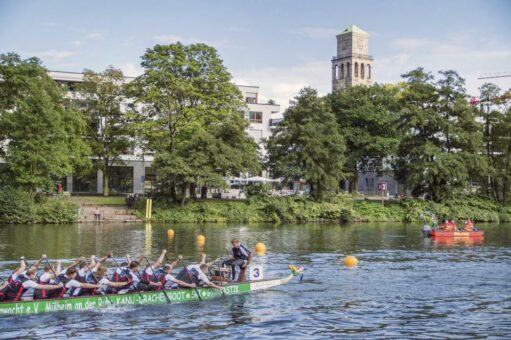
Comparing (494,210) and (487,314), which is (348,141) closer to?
(494,210)

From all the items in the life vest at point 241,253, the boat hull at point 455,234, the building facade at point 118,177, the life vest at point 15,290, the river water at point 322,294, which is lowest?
the river water at point 322,294

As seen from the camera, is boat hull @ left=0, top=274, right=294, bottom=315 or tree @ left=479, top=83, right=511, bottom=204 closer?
boat hull @ left=0, top=274, right=294, bottom=315

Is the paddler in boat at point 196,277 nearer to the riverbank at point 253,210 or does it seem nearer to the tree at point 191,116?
the riverbank at point 253,210

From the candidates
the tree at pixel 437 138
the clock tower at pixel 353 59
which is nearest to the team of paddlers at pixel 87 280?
the tree at pixel 437 138

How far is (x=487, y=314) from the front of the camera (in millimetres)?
23266

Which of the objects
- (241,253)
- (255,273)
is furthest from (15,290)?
(255,273)

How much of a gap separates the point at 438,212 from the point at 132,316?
56.3 m

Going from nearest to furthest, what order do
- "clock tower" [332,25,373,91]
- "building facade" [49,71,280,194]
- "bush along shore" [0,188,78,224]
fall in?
"bush along shore" [0,188,78,224] < "building facade" [49,71,280,194] < "clock tower" [332,25,373,91]

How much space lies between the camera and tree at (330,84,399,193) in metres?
84.2

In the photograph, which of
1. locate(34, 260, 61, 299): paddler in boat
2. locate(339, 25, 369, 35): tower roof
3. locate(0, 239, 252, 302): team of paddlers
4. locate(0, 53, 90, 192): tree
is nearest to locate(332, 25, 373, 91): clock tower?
locate(339, 25, 369, 35): tower roof

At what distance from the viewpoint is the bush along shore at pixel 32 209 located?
5900cm

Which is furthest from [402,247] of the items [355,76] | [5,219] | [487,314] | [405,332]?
[355,76]

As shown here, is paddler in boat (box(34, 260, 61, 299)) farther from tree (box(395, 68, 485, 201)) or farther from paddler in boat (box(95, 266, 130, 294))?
tree (box(395, 68, 485, 201))

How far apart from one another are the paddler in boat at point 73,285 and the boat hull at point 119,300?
44 cm
